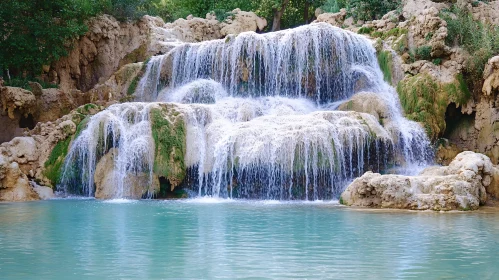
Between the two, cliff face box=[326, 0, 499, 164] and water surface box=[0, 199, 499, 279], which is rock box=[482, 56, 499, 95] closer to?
cliff face box=[326, 0, 499, 164]

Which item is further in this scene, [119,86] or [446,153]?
[119,86]

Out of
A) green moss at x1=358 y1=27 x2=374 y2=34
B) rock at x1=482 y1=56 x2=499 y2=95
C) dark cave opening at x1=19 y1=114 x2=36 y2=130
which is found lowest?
dark cave opening at x1=19 y1=114 x2=36 y2=130

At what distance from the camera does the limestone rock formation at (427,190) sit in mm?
14050

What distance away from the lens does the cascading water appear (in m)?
18.0

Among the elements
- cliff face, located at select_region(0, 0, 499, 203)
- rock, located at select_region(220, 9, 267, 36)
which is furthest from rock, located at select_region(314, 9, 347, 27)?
rock, located at select_region(220, 9, 267, 36)

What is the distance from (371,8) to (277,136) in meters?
13.6

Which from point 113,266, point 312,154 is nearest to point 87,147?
point 312,154

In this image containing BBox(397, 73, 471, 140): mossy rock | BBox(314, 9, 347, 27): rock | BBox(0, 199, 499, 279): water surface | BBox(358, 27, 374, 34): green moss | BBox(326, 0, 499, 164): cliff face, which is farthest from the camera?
BBox(314, 9, 347, 27): rock

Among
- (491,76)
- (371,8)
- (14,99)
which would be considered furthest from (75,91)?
(491,76)

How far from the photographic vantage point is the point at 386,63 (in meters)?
23.9

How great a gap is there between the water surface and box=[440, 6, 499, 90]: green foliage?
387 inches

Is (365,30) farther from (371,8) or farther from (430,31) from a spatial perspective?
(430,31)

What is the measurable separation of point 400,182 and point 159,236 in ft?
23.3

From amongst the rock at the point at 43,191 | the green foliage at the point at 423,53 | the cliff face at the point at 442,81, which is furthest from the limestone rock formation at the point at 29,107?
the green foliage at the point at 423,53
